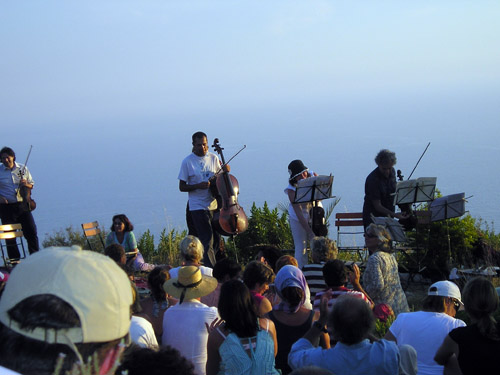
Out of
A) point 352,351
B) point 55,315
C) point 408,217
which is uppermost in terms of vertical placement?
point 55,315

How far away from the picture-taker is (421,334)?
4.38m

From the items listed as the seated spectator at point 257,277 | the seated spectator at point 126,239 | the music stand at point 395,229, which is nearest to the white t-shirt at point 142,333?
the seated spectator at point 257,277

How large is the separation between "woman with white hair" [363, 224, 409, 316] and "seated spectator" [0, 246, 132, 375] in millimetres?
4746

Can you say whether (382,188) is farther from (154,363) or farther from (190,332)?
(154,363)

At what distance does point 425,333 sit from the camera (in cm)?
438

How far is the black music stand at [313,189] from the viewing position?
28.2 ft

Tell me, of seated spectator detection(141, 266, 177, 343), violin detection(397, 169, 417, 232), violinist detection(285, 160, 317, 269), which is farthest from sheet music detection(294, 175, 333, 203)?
seated spectator detection(141, 266, 177, 343)

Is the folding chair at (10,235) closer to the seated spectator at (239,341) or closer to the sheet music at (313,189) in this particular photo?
the sheet music at (313,189)

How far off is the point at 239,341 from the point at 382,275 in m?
2.60

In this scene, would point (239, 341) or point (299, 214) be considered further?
point (299, 214)

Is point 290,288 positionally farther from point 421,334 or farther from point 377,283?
point 377,283

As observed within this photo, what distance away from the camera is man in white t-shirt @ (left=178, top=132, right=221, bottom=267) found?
8.92 meters

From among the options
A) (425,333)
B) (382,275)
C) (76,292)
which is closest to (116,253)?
(382,275)

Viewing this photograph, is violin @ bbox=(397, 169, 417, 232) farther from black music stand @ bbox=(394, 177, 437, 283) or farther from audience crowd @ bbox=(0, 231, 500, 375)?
audience crowd @ bbox=(0, 231, 500, 375)
